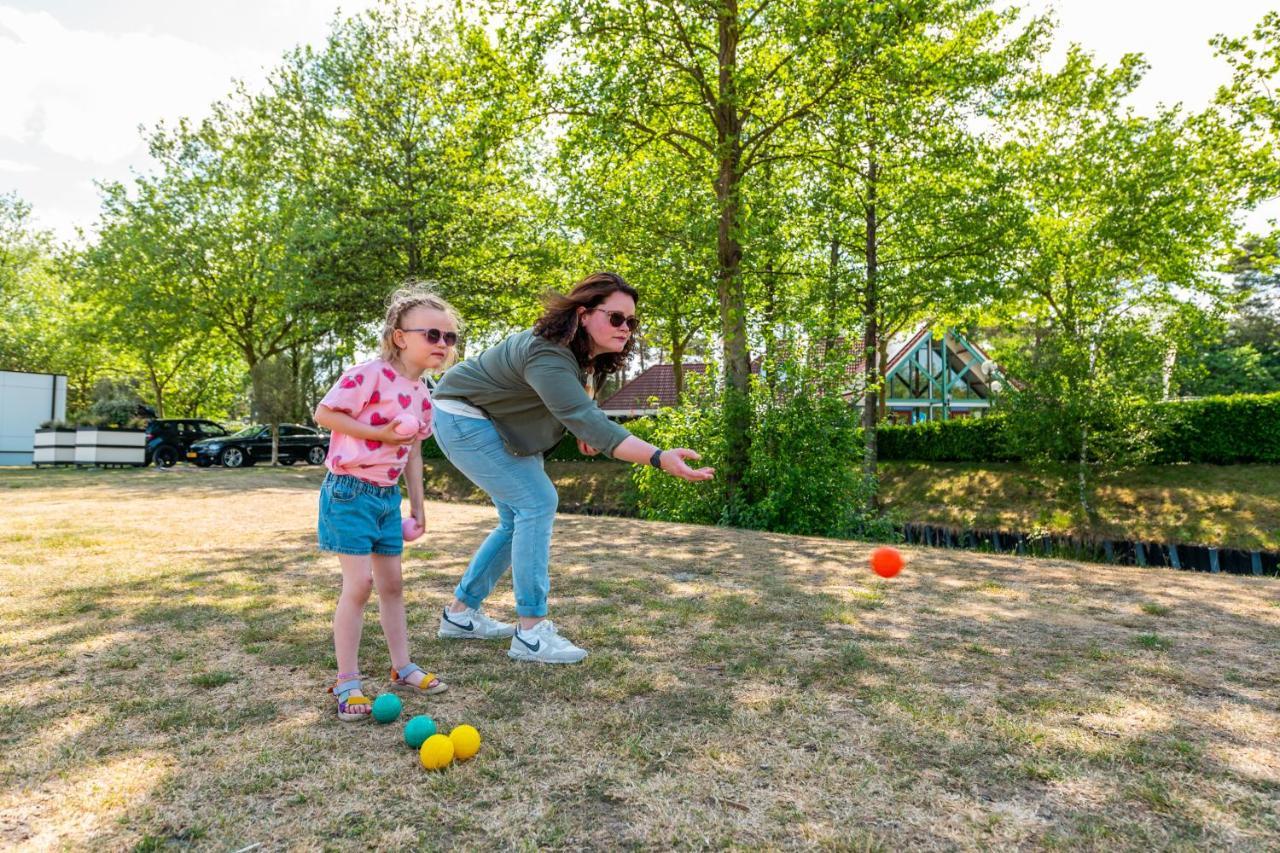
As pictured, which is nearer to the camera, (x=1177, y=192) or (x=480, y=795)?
(x=480, y=795)

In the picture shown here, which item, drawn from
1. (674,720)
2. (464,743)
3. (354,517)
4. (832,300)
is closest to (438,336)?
(354,517)

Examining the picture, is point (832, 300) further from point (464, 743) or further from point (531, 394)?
point (464, 743)

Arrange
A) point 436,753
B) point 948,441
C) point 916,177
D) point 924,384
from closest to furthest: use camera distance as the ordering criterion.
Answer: point 436,753 → point 916,177 → point 948,441 → point 924,384

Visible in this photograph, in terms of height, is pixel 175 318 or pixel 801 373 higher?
pixel 175 318

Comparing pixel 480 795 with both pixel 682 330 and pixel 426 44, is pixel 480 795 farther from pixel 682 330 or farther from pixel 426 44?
pixel 426 44

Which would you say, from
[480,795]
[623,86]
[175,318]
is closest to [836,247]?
[623,86]

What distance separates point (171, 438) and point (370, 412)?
25211 millimetres

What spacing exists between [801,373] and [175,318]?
24.2m

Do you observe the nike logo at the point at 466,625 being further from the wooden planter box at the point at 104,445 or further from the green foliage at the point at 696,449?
the wooden planter box at the point at 104,445

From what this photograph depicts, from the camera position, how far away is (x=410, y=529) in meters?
3.15

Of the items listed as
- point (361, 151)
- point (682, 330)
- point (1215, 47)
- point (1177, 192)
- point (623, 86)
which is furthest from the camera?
point (682, 330)

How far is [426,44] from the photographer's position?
22078 mm

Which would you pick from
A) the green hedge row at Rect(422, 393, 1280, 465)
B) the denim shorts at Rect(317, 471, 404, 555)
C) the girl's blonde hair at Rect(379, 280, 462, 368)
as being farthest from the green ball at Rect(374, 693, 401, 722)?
the green hedge row at Rect(422, 393, 1280, 465)

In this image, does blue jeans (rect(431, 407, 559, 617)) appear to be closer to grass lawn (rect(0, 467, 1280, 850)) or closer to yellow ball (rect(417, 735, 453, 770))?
grass lawn (rect(0, 467, 1280, 850))
